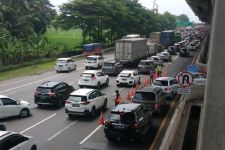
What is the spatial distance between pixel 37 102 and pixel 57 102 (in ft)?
4.11

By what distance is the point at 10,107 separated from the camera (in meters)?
22.9

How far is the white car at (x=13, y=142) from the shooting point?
1413 cm

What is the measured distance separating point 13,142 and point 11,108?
862 cm

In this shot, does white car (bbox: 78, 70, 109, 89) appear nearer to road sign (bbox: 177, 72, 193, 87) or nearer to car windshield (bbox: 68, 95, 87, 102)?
car windshield (bbox: 68, 95, 87, 102)

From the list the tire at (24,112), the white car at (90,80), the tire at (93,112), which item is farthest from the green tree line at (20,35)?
the tire at (93,112)

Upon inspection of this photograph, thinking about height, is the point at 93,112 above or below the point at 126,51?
below

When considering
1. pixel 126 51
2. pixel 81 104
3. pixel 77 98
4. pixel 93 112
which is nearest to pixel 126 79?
pixel 93 112

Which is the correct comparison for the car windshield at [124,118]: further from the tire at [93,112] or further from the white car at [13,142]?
the tire at [93,112]

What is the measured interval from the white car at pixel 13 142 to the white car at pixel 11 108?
24.6ft

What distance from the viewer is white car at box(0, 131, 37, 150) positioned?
1413cm

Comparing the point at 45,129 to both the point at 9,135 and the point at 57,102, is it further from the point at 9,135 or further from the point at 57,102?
the point at 9,135

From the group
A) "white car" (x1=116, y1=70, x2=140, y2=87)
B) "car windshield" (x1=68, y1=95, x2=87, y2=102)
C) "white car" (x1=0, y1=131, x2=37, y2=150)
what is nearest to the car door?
"car windshield" (x1=68, y1=95, x2=87, y2=102)

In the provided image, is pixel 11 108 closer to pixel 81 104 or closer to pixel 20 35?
pixel 81 104

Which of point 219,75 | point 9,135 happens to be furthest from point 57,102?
point 219,75
